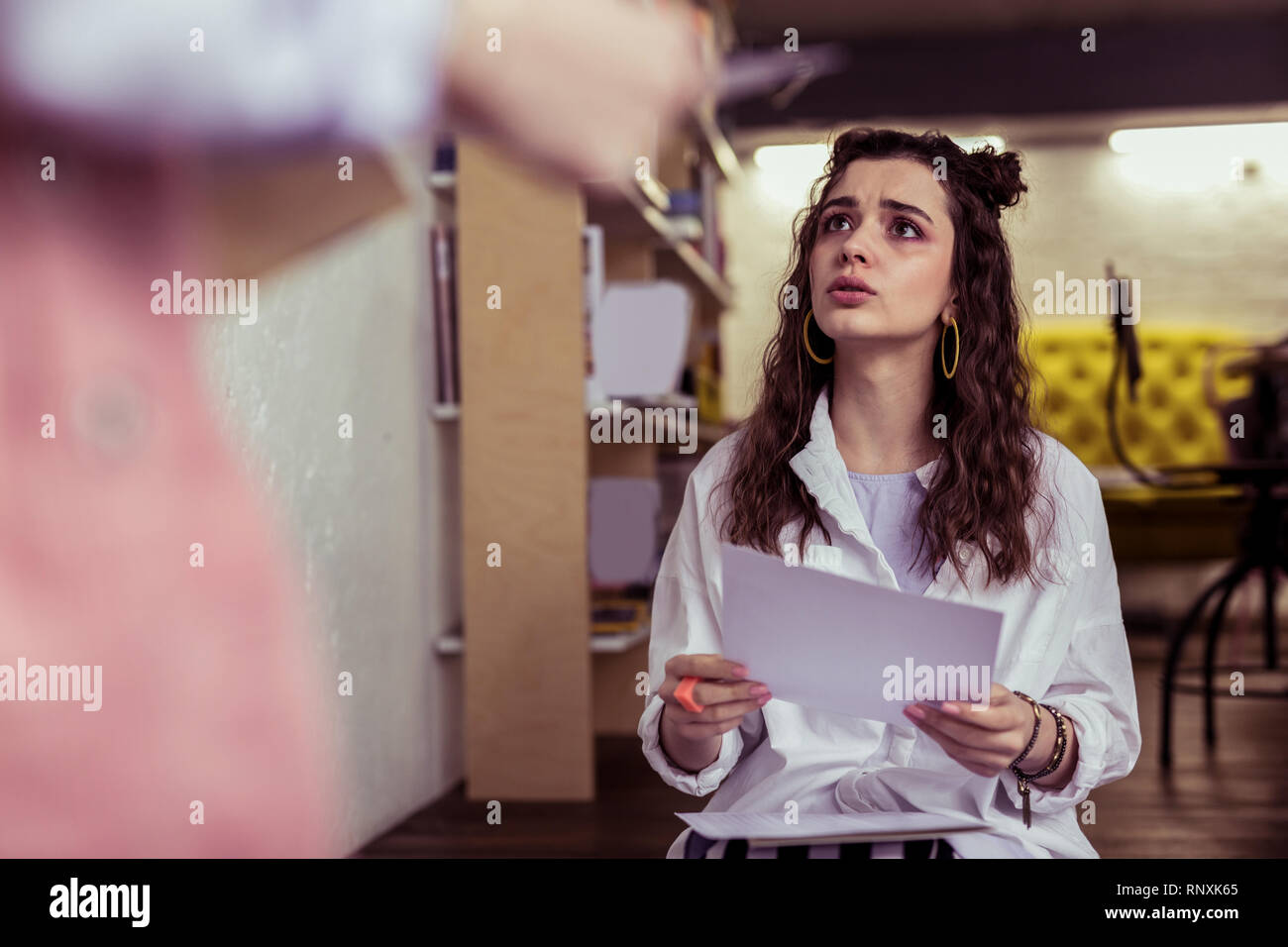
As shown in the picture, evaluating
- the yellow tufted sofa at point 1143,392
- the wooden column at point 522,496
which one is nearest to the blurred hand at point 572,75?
the wooden column at point 522,496

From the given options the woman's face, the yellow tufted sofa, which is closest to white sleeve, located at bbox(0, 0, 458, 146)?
the woman's face

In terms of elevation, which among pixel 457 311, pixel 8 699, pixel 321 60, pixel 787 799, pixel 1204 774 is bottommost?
pixel 1204 774

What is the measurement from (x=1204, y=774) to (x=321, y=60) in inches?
98.0

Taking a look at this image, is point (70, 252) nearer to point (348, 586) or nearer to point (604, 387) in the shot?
point (348, 586)

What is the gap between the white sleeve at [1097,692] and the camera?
94 centimetres

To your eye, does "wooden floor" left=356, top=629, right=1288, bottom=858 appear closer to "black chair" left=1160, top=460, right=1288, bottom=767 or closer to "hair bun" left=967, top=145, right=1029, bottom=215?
"black chair" left=1160, top=460, right=1288, bottom=767

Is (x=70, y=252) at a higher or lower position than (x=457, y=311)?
lower

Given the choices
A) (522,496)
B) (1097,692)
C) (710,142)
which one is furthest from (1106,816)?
(710,142)

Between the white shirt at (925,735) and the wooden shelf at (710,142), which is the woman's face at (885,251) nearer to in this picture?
the white shirt at (925,735)

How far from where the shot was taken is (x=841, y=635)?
0.81 metres

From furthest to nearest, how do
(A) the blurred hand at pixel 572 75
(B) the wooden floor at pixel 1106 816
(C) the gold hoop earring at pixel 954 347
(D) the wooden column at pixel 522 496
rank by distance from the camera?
1. (D) the wooden column at pixel 522 496
2. (B) the wooden floor at pixel 1106 816
3. (C) the gold hoop earring at pixel 954 347
4. (A) the blurred hand at pixel 572 75

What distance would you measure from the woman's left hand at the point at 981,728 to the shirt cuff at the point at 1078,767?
0.26 feet

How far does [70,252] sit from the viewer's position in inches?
30.2
